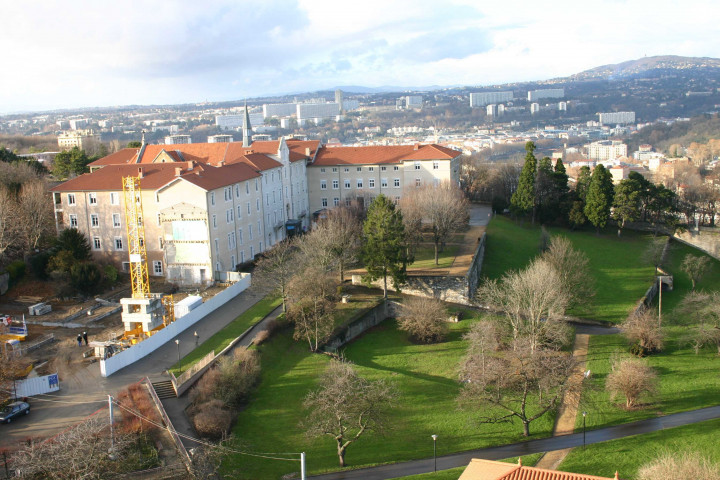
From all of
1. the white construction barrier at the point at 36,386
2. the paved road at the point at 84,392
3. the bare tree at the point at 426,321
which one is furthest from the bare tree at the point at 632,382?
the white construction barrier at the point at 36,386

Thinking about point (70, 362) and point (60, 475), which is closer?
point (60, 475)

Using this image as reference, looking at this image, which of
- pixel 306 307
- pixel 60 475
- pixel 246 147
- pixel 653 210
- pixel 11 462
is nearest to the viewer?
pixel 60 475

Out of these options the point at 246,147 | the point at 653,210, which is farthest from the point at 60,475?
the point at 653,210

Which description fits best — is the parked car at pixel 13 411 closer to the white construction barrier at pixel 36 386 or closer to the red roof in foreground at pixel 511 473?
the white construction barrier at pixel 36 386

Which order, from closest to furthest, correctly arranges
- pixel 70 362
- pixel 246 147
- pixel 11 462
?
pixel 11 462 → pixel 70 362 → pixel 246 147

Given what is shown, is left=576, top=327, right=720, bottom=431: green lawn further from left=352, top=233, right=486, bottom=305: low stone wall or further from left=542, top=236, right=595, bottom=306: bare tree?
left=352, top=233, right=486, bottom=305: low stone wall

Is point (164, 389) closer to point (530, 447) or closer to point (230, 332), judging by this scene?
point (230, 332)

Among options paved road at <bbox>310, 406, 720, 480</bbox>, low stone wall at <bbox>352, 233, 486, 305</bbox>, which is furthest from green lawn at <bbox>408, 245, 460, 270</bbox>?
paved road at <bbox>310, 406, 720, 480</bbox>

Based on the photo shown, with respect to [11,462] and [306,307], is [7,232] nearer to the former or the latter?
[306,307]
